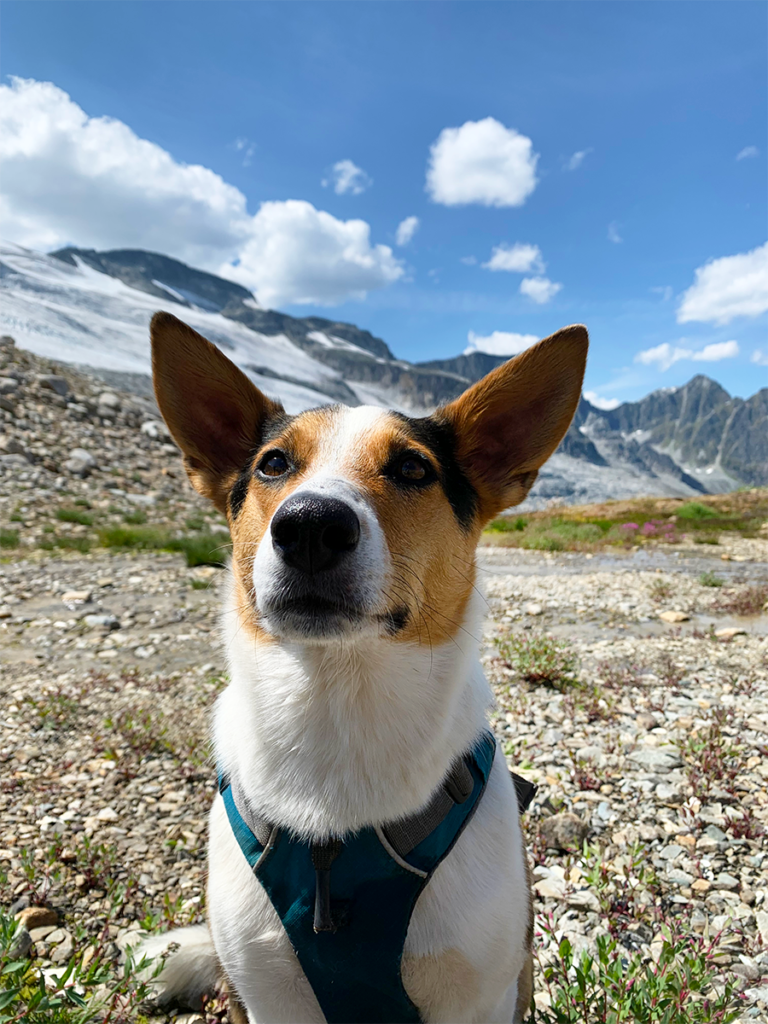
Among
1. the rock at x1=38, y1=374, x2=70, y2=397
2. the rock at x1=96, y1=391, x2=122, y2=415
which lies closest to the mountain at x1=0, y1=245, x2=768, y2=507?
the rock at x1=96, y1=391, x2=122, y2=415

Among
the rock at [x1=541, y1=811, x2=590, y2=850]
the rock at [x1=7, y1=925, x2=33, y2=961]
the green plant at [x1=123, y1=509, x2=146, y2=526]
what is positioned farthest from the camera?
the green plant at [x1=123, y1=509, x2=146, y2=526]

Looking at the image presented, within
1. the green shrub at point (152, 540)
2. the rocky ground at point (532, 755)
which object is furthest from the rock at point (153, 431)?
the rocky ground at point (532, 755)

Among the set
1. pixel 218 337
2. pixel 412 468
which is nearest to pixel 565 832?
pixel 412 468

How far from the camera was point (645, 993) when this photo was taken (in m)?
2.08

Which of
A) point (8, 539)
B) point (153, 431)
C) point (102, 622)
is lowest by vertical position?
point (8, 539)

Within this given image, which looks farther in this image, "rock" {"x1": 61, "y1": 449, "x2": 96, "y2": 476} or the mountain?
the mountain

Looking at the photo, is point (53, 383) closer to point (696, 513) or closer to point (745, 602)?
point (745, 602)

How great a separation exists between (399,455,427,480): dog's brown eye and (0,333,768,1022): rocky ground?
1.99ft

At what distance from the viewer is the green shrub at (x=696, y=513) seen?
83.8 feet

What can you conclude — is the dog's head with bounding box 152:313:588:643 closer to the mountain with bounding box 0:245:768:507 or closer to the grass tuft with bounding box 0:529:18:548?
the mountain with bounding box 0:245:768:507

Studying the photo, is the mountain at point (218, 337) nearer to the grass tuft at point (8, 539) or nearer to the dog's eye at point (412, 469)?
the dog's eye at point (412, 469)

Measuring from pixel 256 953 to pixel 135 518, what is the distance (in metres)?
14.2

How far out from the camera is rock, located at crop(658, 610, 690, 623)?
26.5 feet

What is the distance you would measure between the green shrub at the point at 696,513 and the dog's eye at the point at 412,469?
2646cm
